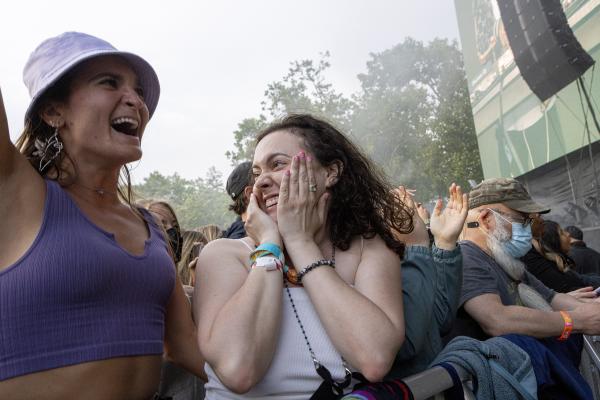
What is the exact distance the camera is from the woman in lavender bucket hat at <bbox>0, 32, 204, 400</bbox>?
1258mm

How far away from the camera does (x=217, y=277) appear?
5.15 feet

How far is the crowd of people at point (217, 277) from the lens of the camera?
1301mm

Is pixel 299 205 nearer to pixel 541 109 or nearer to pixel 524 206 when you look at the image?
pixel 524 206

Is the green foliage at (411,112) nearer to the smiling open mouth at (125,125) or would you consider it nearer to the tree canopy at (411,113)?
the tree canopy at (411,113)

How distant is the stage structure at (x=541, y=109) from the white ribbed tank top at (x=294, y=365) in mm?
10251

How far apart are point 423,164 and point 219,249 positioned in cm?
3002

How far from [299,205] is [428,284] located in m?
0.58

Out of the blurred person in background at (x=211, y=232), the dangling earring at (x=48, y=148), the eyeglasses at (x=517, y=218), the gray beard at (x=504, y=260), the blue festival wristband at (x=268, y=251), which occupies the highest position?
the dangling earring at (x=48, y=148)

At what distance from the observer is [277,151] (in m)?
1.94

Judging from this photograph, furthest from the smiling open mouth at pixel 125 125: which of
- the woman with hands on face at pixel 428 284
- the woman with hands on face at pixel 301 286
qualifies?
the woman with hands on face at pixel 428 284

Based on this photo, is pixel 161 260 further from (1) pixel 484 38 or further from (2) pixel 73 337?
(1) pixel 484 38

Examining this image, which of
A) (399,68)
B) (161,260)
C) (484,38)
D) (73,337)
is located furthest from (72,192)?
(399,68)

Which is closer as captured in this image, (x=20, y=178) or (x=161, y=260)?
(x=20, y=178)

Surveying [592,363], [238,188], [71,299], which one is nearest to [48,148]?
[71,299]
